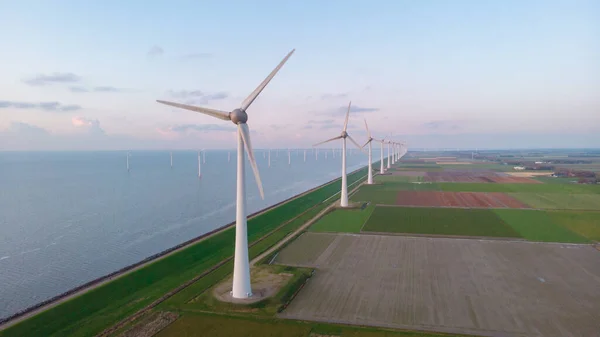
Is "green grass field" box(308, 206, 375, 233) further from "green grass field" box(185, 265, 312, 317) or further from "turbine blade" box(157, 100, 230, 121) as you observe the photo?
"turbine blade" box(157, 100, 230, 121)

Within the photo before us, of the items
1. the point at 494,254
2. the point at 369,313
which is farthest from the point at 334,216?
the point at 369,313

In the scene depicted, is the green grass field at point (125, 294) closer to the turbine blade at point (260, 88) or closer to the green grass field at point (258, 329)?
the green grass field at point (258, 329)

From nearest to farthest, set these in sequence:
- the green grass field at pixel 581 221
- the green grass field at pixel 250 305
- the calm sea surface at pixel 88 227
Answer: the green grass field at pixel 250 305, the calm sea surface at pixel 88 227, the green grass field at pixel 581 221

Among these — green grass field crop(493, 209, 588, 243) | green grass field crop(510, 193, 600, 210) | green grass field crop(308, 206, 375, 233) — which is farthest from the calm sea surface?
green grass field crop(510, 193, 600, 210)

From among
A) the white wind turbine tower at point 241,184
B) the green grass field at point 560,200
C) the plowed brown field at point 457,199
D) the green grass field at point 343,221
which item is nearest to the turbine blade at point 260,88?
the white wind turbine tower at point 241,184

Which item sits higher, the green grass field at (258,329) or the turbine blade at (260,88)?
the turbine blade at (260,88)

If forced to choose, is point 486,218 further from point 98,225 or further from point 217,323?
point 98,225
